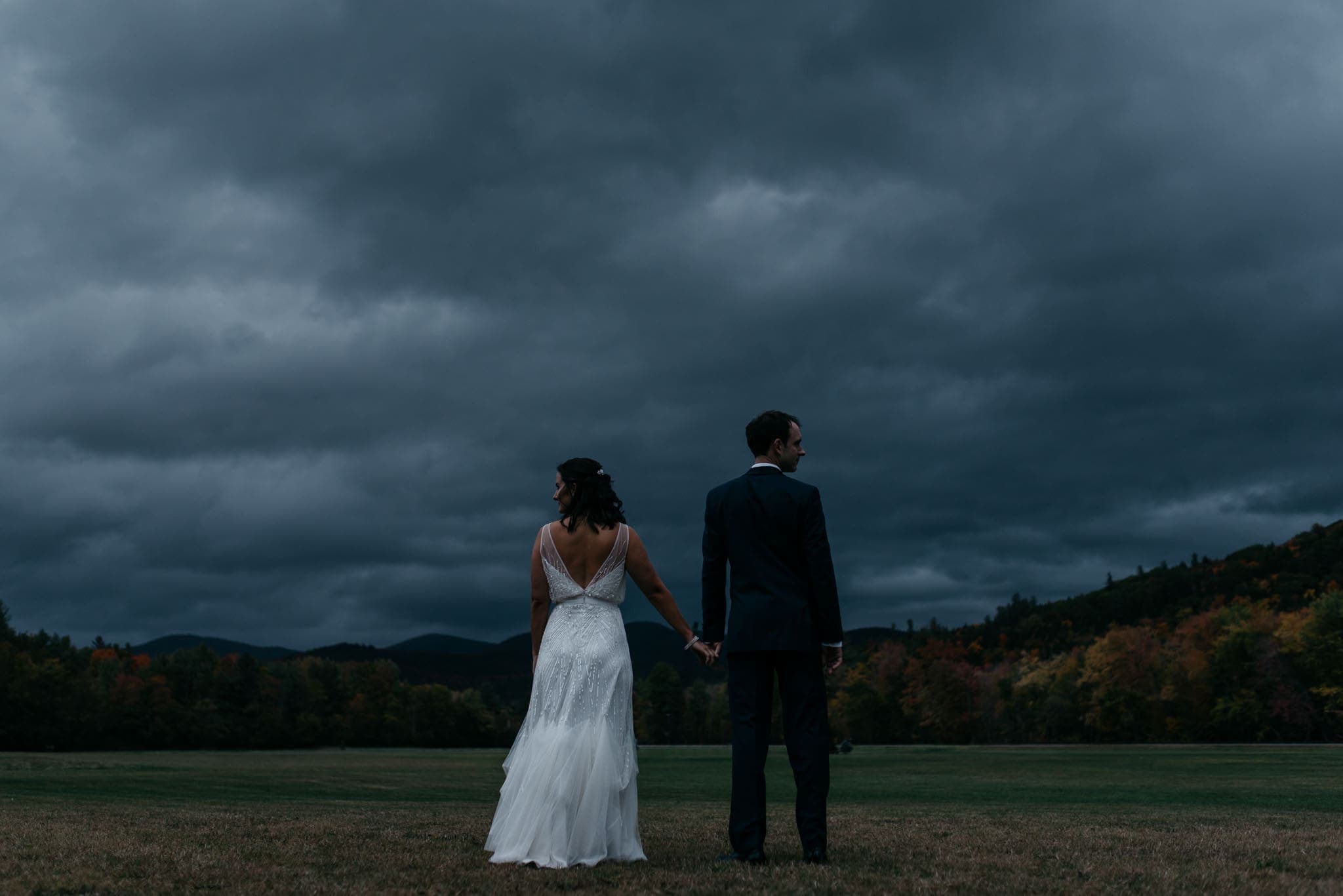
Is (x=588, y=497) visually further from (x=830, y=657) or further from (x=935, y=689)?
(x=935, y=689)

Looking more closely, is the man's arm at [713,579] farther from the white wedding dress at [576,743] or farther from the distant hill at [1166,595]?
the distant hill at [1166,595]

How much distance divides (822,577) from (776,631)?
20.0 inches

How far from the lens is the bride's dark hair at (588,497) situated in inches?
347

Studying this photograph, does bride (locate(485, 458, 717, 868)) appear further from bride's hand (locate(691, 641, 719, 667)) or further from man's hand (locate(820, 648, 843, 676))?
man's hand (locate(820, 648, 843, 676))

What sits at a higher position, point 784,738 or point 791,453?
point 791,453

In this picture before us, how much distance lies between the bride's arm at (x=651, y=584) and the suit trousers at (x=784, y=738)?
638 millimetres

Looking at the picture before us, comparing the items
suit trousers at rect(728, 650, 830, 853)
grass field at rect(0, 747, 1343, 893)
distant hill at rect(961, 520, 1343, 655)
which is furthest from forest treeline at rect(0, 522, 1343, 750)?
suit trousers at rect(728, 650, 830, 853)

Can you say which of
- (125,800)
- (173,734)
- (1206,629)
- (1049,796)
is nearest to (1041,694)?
(1206,629)

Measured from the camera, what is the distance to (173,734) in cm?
11212

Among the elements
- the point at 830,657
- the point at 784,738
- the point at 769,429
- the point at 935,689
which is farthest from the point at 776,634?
the point at 935,689

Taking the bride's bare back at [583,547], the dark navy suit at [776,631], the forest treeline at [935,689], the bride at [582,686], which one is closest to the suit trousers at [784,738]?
the dark navy suit at [776,631]

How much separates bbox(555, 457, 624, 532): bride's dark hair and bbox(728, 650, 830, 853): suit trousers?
1.47m

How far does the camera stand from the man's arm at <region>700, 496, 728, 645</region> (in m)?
8.38

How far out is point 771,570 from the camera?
835cm
